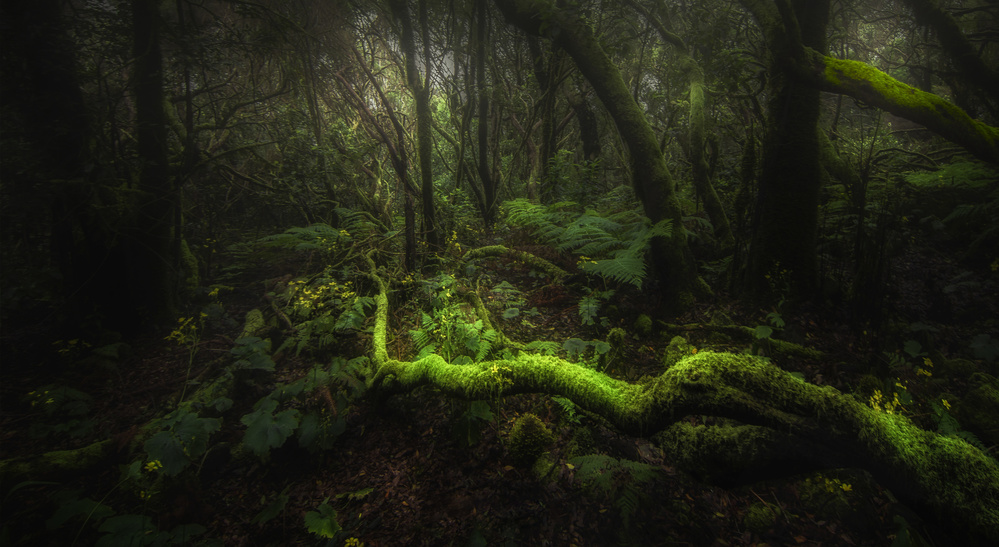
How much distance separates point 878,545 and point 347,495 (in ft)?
11.2

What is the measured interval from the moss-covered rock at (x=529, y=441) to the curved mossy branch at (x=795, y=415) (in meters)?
0.38

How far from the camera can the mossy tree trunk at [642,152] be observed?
467 cm

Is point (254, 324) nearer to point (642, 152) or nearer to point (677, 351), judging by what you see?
point (677, 351)

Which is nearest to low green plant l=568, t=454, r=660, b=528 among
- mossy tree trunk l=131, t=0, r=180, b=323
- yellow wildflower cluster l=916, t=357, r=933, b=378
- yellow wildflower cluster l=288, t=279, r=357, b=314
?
yellow wildflower cluster l=916, t=357, r=933, b=378

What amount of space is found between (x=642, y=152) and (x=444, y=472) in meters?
4.51

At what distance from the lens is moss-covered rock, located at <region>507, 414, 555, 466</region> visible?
273cm

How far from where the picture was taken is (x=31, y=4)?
374 cm

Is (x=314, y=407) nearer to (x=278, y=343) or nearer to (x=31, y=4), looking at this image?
(x=278, y=343)

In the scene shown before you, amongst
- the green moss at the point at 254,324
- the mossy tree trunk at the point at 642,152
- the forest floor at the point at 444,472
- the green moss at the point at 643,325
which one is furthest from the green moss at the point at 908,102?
the green moss at the point at 254,324

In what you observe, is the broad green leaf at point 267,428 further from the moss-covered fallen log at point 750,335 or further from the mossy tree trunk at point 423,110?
the moss-covered fallen log at point 750,335

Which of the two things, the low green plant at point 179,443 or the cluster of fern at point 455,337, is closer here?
the low green plant at point 179,443

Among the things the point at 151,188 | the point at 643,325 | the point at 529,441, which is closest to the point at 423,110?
the point at 151,188

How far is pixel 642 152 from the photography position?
4891 mm

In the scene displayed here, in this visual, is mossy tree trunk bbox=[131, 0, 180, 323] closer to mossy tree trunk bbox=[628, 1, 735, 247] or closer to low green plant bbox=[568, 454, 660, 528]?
low green plant bbox=[568, 454, 660, 528]
